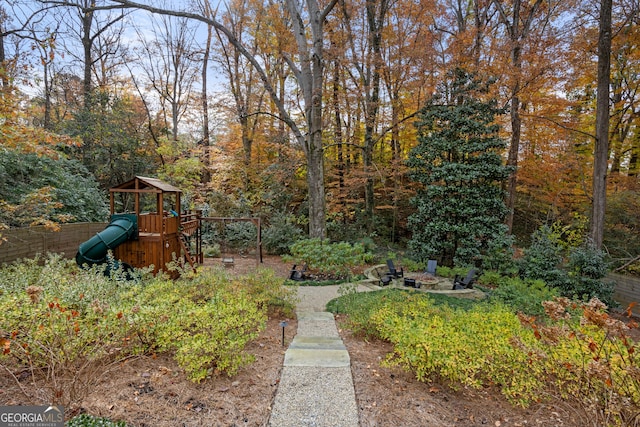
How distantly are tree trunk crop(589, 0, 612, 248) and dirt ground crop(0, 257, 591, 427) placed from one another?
7.49 meters

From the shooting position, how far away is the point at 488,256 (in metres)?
9.41

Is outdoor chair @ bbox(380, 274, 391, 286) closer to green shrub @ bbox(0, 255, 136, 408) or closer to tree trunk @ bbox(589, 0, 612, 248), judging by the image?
tree trunk @ bbox(589, 0, 612, 248)

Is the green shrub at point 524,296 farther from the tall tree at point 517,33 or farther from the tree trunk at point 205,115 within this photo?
the tree trunk at point 205,115

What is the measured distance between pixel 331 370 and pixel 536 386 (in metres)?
1.82

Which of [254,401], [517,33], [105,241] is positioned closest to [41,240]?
[105,241]

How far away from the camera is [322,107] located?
11070 mm

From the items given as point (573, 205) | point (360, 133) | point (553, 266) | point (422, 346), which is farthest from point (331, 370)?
point (573, 205)

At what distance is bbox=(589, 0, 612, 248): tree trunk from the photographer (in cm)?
797

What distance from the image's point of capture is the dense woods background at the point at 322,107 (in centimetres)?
920

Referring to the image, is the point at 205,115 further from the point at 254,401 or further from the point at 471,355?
the point at 471,355

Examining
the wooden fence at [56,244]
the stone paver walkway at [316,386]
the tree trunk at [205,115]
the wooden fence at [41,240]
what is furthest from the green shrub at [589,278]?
the tree trunk at [205,115]

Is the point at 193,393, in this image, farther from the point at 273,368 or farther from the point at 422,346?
the point at 422,346

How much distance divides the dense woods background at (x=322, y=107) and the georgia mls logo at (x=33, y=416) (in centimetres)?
514

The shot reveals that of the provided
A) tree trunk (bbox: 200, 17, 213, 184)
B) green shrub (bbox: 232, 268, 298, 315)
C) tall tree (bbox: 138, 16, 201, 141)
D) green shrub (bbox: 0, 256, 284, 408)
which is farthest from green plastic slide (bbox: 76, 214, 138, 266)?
tall tree (bbox: 138, 16, 201, 141)
